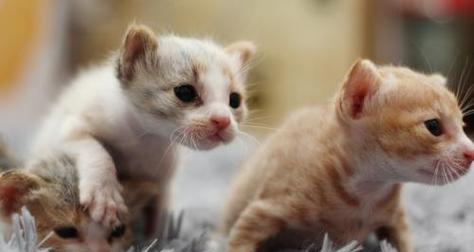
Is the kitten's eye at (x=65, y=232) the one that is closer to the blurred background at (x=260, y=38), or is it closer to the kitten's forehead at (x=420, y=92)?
the kitten's forehead at (x=420, y=92)

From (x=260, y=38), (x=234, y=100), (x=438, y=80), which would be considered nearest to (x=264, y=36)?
(x=260, y=38)

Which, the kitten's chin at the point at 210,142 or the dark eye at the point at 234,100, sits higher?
the dark eye at the point at 234,100

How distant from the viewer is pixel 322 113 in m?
1.47

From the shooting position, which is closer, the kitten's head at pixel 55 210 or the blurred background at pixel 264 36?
the kitten's head at pixel 55 210

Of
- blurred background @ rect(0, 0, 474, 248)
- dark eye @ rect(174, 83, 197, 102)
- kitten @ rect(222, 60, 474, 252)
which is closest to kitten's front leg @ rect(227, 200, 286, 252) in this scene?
kitten @ rect(222, 60, 474, 252)

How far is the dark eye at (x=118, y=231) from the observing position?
1.31m

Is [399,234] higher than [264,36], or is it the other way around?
[264,36]

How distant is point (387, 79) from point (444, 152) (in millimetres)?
176

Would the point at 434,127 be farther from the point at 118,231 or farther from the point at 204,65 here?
the point at 118,231

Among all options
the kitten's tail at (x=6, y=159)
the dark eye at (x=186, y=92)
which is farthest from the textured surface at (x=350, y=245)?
the kitten's tail at (x=6, y=159)

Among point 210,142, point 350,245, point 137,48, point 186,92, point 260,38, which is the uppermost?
point 260,38

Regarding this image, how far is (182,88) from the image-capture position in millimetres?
1366

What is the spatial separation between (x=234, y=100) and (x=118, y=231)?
0.36 metres

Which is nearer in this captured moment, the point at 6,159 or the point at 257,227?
the point at 257,227
